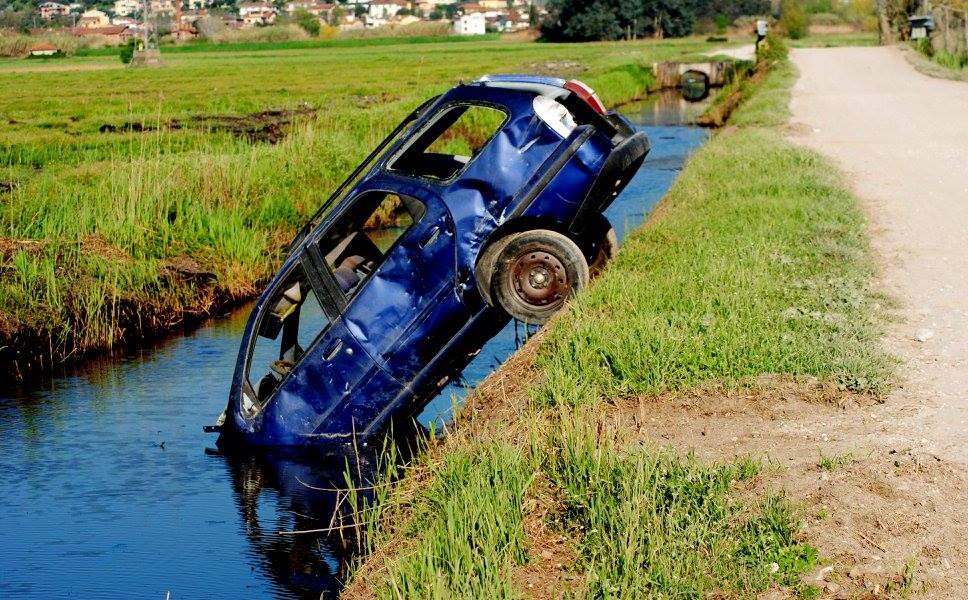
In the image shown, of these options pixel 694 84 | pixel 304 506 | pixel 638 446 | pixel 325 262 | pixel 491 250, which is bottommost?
pixel 694 84

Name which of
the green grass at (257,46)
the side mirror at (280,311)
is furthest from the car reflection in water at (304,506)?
the green grass at (257,46)

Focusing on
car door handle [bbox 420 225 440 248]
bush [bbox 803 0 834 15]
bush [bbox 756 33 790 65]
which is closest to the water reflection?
car door handle [bbox 420 225 440 248]

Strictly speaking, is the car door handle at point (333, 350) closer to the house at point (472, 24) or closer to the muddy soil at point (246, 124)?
the muddy soil at point (246, 124)

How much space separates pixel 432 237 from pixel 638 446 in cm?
311

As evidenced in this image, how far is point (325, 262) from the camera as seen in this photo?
10297 mm

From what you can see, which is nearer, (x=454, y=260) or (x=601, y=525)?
(x=601, y=525)

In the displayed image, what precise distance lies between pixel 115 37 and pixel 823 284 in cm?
14470

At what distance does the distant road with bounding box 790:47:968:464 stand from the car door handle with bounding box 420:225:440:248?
3.41m

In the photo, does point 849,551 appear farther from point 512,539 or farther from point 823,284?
point 823,284

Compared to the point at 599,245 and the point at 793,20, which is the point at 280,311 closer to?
the point at 599,245

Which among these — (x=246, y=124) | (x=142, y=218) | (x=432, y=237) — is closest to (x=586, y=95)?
Answer: (x=432, y=237)

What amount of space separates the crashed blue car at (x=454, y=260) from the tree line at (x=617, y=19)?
324 ft

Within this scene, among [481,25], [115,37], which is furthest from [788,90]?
[481,25]

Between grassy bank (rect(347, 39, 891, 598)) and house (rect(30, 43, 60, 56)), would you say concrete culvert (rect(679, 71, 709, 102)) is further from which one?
house (rect(30, 43, 60, 56))
